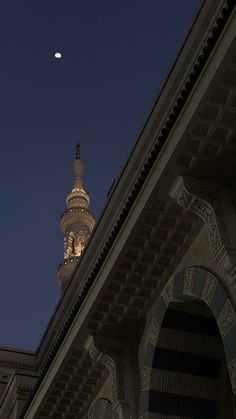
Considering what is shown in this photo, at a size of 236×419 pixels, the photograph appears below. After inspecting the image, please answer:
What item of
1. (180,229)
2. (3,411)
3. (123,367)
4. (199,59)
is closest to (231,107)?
(199,59)

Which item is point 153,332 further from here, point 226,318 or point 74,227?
point 74,227

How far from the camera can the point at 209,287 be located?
549 centimetres

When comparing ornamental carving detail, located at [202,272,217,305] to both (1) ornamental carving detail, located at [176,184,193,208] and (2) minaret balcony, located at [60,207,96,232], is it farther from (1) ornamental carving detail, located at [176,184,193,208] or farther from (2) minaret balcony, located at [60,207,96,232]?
(2) minaret balcony, located at [60,207,96,232]

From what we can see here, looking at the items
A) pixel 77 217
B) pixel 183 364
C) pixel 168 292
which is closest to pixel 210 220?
pixel 168 292

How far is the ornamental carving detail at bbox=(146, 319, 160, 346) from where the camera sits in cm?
636

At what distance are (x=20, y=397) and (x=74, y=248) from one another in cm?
1081

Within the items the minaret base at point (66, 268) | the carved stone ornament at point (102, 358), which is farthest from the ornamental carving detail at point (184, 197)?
the minaret base at point (66, 268)

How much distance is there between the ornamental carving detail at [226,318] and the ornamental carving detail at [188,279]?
607 millimetres

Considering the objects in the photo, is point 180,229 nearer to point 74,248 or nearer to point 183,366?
point 183,366

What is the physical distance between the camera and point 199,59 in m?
5.03

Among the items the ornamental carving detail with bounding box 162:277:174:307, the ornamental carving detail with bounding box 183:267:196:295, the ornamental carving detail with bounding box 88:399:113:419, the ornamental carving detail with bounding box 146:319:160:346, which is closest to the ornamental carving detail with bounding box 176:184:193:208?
the ornamental carving detail with bounding box 183:267:196:295

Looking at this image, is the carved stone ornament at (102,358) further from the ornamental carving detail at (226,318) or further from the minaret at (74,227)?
the minaret at (74,227)

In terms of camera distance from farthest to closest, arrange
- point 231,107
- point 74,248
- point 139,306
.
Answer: point 74,248, point 139,306, point 231,107

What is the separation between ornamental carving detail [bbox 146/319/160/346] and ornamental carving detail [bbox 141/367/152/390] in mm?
241
